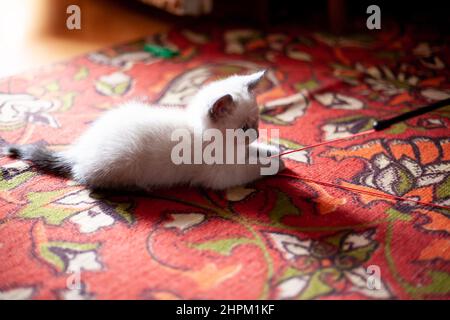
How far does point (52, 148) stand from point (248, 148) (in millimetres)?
606

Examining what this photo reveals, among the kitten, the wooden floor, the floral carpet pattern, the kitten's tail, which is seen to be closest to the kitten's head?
the kitten


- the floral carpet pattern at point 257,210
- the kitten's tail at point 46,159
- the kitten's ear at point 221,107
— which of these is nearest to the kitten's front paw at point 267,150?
the floral carpet pattern at point 257,210

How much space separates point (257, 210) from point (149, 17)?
1.71 metres

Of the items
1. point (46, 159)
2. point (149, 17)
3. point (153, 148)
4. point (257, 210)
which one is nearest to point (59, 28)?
point (149, 17)

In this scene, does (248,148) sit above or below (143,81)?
below

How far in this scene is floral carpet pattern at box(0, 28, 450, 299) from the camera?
3.31 feet

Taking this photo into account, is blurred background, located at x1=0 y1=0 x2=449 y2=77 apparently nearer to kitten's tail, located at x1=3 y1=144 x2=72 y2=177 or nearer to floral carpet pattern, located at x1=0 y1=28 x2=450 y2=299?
floral carpet pattern, located at x1=0 y1=28 x2=450 y2=299

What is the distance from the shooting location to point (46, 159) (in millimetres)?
1348

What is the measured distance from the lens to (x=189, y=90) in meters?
1.84

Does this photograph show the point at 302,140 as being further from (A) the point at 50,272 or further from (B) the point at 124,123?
(A) the point at 50,272

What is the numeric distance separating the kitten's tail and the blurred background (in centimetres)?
91

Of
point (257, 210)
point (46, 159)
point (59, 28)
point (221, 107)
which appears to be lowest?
point (257, 210)

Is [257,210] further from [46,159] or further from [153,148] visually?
[46,159]
